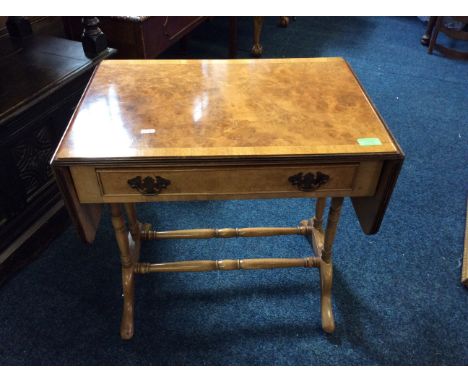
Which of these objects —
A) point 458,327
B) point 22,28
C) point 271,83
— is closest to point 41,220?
point 22,28

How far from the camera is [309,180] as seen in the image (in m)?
1.10

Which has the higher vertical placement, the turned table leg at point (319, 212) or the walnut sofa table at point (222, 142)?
the walnut sofa table at point (222, 142)

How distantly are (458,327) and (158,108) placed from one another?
136 cm

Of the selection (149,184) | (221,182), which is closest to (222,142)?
(221,182)

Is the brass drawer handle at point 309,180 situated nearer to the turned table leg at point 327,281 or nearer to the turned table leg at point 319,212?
the turned table leg at point 327,281

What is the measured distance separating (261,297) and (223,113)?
2.67 ft

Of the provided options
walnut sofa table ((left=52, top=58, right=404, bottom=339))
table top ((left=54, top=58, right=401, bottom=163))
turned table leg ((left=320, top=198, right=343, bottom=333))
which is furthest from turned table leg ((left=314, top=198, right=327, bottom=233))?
table top ((left=54, top=58, right=401, bottom=163))

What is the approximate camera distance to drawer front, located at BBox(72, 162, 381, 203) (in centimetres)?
105

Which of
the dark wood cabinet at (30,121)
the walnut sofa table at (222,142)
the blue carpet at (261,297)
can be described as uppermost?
the walnut sofa table at (222,142)

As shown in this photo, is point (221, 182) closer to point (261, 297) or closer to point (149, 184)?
point (149, 184)

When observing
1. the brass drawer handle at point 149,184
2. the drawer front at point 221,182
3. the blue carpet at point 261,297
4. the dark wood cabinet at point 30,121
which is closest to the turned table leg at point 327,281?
the blue carpet at point 261,297

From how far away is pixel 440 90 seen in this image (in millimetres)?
3072

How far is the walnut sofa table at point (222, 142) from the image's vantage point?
1.03m

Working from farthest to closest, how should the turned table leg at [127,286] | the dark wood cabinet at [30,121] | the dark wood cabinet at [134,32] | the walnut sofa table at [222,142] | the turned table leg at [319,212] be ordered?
the dark wood cabinet at [134,32] → the turned table leg at [319,212] → the dark wood cabinet at [30,121] → the turned table leg at [127,286] → the walnut sofa table at [222,142]
